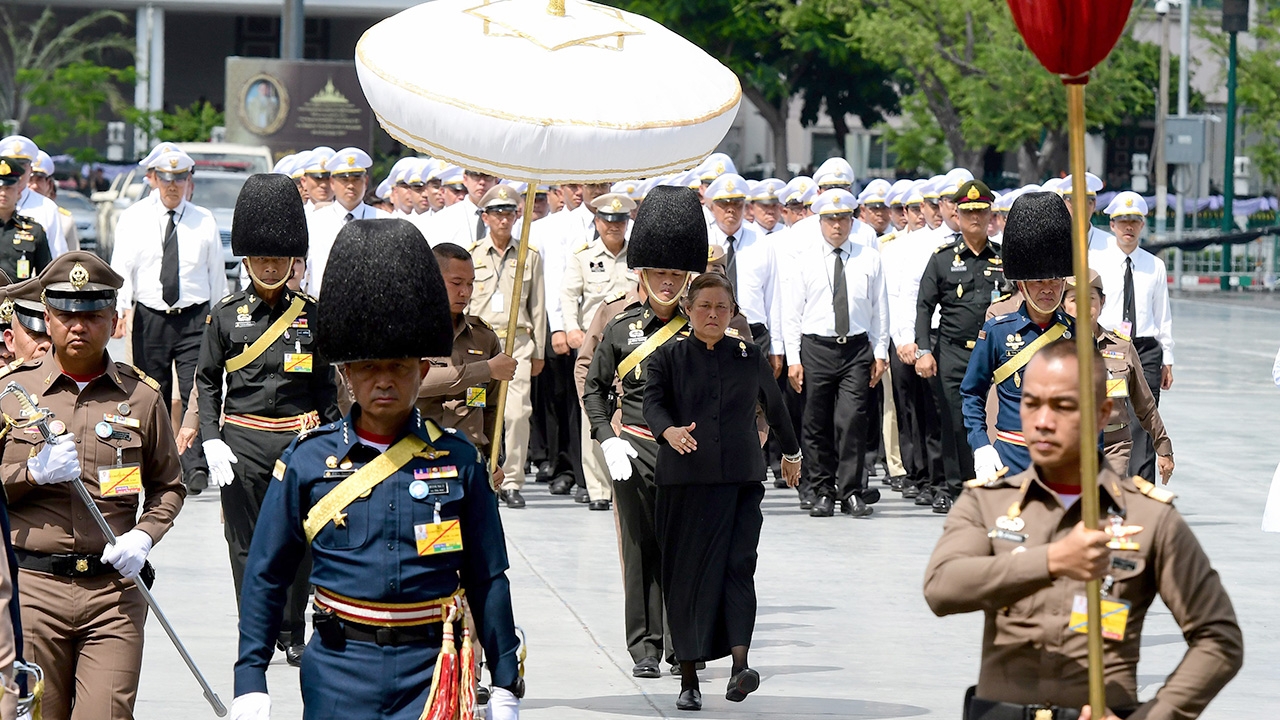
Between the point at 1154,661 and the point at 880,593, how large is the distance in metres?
1.97

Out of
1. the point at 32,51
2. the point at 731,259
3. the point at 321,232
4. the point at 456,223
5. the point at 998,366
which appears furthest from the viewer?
the point at 32,51

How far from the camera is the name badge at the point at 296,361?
8906mm

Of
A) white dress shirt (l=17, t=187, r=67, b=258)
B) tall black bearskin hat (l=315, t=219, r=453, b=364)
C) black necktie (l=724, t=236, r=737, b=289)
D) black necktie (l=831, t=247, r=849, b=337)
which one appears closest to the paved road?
black necktie (l=831, t=247, r=849, b=337)

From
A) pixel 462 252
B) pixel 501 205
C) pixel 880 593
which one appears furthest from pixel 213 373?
pixel 501 205

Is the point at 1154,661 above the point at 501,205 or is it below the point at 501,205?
below

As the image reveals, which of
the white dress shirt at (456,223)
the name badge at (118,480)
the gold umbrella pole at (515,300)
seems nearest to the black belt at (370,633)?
the name badge at (118,480)

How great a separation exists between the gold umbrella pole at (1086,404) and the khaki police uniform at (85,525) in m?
3.35

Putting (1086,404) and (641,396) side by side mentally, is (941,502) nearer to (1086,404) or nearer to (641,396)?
(641,396)

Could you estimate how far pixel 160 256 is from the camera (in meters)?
14.3

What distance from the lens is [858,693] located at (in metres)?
8.88

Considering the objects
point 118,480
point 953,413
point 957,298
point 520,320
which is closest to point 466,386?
point 118,480

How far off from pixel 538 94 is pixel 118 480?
188cm

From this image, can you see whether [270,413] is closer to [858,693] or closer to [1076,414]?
[858,693]

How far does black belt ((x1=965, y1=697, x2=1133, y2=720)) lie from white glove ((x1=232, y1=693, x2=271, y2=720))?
5.33 ft
